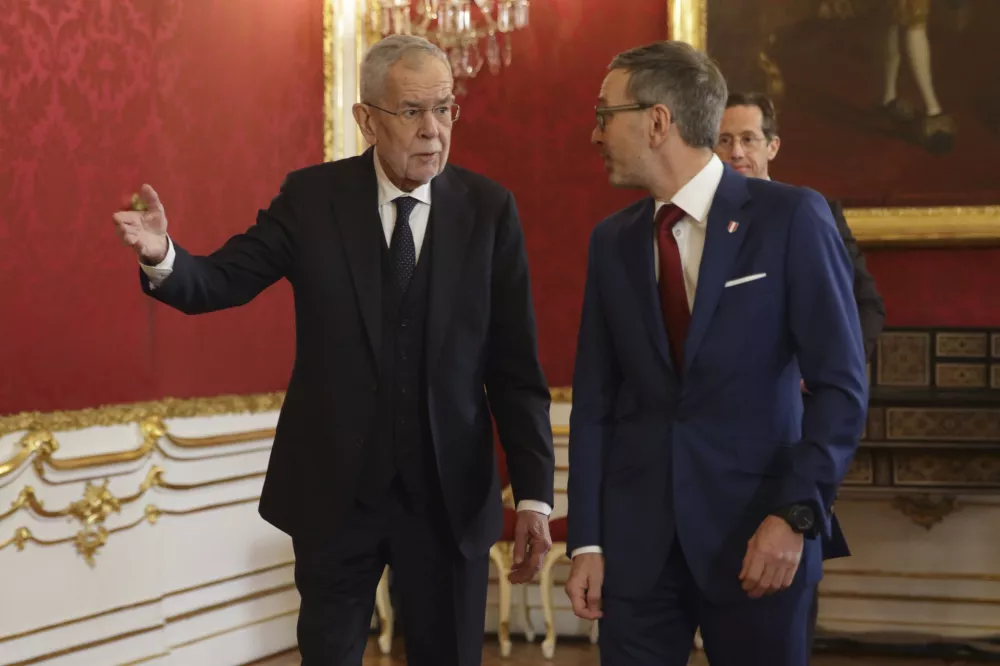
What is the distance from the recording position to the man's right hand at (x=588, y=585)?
6.68 feet

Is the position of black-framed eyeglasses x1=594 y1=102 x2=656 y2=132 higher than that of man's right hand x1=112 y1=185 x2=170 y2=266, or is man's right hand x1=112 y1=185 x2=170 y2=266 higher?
black-framed eyeglasses x1=594 y1=102 x2=656 y2=132

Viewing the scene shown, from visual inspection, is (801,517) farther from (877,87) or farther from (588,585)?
(877,87)

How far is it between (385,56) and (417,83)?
0.09 meters

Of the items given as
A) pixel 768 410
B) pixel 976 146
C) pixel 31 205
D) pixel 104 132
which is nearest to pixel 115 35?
pixel 104 132

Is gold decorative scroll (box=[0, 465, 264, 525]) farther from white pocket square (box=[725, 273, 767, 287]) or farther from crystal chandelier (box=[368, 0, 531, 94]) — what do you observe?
white pocket square (box=[725, 273, 767, 287])

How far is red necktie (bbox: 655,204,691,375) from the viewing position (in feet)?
6.61

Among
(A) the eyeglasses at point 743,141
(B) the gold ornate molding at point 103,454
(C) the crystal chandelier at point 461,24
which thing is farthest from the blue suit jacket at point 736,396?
(C) the crystal chandelier at point 461,24

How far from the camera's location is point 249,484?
4863 millimetres

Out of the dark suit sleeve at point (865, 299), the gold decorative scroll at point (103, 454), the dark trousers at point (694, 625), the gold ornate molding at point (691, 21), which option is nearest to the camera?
the dark trousers at point (694, 625)

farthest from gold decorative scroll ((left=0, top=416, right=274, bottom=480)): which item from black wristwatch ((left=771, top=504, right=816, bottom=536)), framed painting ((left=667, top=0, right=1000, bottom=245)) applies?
black wristwatch ((left=771, top=504, right=816, bottom=536))

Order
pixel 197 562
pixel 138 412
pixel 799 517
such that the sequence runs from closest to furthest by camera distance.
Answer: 1. pixel 799 517
2. pixel 138 412
3. pixel 197 562

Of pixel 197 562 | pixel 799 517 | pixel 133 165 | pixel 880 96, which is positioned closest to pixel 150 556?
pixel 197 562

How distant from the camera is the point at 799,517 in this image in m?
1.82

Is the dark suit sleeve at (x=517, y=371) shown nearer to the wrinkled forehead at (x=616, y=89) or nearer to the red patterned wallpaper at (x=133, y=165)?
the wrinkled forehead at (x=616, y=89)
